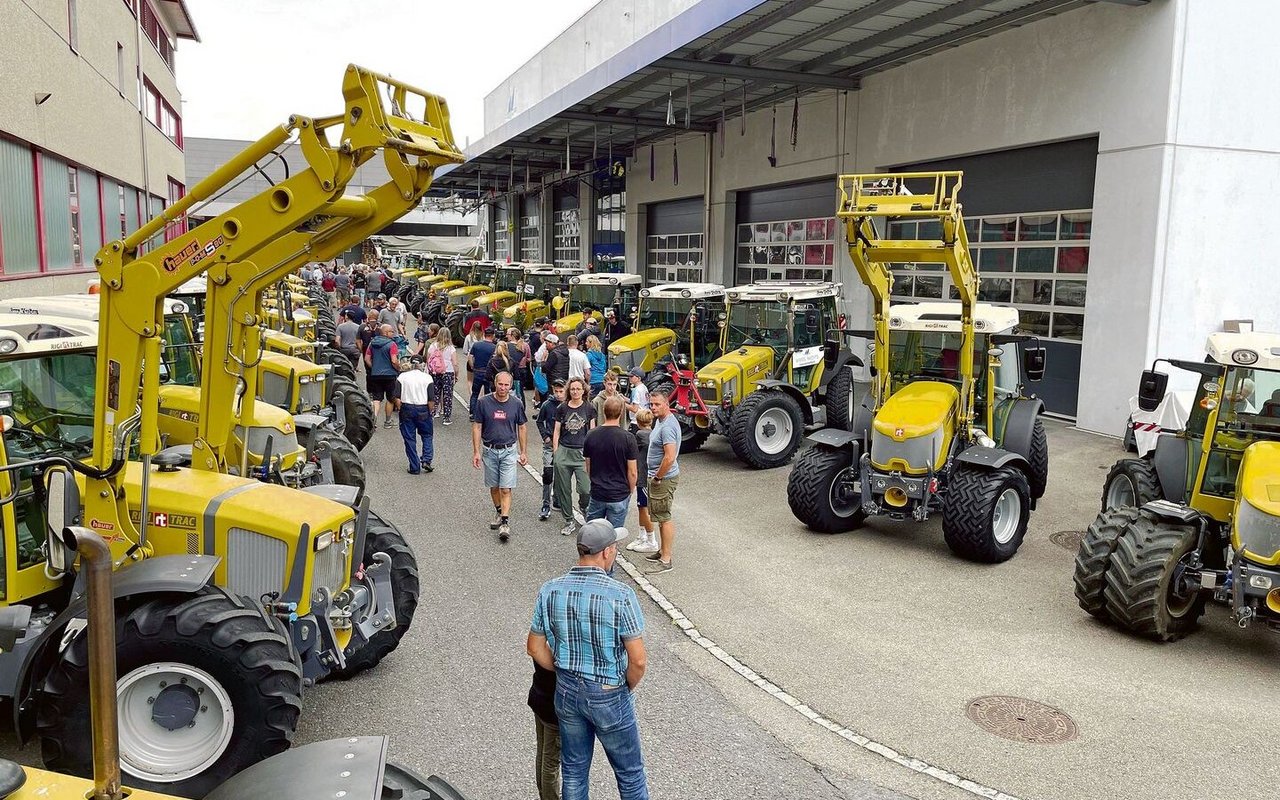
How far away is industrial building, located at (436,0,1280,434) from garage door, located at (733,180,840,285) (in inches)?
2.4

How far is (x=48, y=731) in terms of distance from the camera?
4.55 m

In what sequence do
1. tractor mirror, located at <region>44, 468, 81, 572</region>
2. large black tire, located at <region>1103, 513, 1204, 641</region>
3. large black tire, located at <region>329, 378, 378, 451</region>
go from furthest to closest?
large black tire, located at <region>329, 378, 378, 451</region> → large black tire, located at <region>1103, 513, 1204, 641</region> → tractor mirror, located at <region>44, 468, 81, 572</region>

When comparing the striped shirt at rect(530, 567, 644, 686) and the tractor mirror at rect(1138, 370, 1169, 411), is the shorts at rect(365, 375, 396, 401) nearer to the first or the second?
the tractor mirror at rect(1138, 370, 1169, 411)

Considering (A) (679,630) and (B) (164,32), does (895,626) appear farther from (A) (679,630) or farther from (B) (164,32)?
(B) (164,32)

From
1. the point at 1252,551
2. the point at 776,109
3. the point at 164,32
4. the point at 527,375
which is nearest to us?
the point at 1252,551

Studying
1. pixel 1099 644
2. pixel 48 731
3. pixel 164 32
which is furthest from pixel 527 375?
pixel 164 32

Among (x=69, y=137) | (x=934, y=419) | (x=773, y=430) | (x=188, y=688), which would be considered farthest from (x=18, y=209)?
(x=934, y=419)

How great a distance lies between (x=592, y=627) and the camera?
161 inches

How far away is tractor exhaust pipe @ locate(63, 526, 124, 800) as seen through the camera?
1909mm

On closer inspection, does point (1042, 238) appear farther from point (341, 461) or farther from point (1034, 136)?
point (341, 461)

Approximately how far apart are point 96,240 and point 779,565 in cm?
1721

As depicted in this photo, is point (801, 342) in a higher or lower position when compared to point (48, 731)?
higher

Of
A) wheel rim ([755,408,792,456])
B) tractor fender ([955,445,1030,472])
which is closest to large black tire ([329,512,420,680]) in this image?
tractor fender ([955,445,1030,472])

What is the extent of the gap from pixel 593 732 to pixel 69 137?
16.7 meters
